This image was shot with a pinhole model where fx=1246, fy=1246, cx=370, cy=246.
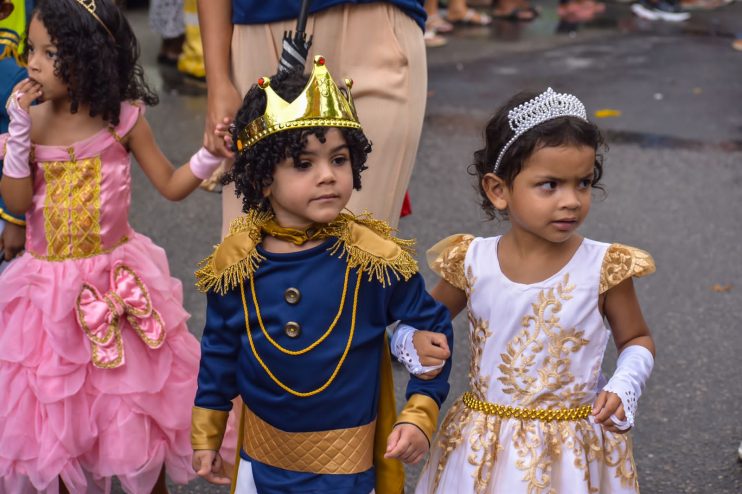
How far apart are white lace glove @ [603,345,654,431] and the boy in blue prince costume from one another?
0.39m

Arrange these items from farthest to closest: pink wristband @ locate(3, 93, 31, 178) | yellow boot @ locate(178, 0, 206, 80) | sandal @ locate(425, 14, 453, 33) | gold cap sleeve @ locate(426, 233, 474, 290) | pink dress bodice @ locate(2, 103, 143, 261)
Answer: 1. sandal @ locate(425, 14, 453, 33)
2. yellow boot @ locate(178, 0, 206, 80)
3. pink dress bodice @ locate(2, 103, 143, 261)
4. pink wristband @ locate(3, 93, 31, 178)
5. gold cap sleeve @ locate(426, 233, 474, 290)

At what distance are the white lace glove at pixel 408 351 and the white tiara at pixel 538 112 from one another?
0.48 meters

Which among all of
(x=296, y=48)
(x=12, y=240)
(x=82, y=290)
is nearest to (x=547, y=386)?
(x=296, y=48)

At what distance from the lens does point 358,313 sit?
9.13 ft

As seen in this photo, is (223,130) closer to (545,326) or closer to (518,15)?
(545,326)

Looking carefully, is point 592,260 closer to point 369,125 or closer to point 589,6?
point 369,125

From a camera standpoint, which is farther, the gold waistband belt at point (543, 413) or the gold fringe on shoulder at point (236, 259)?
the gold waistband belt at point (543, 413)

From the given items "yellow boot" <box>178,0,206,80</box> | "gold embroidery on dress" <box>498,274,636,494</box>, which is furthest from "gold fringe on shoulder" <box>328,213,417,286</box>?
"yellow boot" <box>178,0,206,80</box>

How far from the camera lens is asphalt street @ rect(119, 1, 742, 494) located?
4406mm

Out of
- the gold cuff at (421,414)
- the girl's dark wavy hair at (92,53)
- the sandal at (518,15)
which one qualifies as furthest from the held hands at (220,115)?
the sandal at (518,15)

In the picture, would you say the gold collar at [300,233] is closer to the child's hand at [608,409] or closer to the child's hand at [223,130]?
the child's hand at [223,130]

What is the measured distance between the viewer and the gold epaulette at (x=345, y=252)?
2.76m

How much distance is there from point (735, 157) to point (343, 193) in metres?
5.19

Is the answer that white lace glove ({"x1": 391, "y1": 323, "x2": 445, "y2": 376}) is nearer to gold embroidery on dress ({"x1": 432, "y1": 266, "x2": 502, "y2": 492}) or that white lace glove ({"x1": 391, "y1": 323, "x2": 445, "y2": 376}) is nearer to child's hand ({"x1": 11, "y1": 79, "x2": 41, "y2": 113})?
gold embroidery on dress ({"x1": 432, "y1": 266, "x2": 502, "y2": 492})
